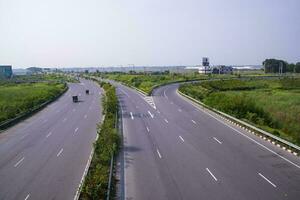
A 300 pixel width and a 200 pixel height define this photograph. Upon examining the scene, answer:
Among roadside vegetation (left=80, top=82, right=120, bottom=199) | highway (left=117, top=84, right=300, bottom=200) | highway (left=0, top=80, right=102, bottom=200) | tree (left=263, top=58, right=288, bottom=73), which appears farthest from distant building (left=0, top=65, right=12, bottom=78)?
roadside vegetation (left=80, top=82, right=120, bottom=199)

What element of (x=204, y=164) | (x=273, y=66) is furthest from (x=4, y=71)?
(x=204, y=164)

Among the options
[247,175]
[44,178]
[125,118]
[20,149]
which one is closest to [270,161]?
[247,175]

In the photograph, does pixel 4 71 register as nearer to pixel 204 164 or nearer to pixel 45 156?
pixel 45 156

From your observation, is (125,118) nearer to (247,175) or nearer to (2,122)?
(2,122)

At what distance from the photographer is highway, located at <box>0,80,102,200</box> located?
20.3m

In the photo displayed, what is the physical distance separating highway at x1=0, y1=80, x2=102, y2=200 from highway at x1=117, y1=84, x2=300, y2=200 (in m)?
3.50

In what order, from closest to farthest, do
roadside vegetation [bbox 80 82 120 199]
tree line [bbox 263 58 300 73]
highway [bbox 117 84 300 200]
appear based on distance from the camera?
roadside vegetation [bbox 80 82 120 199] → highway [bbox 117 84 300 200] → tree line [bbox 263 58 300 73]

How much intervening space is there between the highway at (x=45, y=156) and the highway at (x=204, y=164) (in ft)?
11.5

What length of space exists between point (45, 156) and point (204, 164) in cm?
1217

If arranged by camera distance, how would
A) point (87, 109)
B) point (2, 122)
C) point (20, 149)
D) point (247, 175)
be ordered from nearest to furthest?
point (247, 175)
point (20, 149)
point (2, 122)
point (87, 109)

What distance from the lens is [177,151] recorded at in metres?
27.5

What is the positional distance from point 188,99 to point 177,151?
122ft

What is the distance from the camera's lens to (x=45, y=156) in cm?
2753

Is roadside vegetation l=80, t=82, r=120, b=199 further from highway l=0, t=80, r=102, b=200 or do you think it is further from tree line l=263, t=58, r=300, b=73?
tree line l=263, t=58, r=300, b=73
